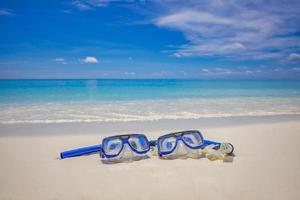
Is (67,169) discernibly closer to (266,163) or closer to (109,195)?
(109,195)

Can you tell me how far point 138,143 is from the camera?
335 centimetres

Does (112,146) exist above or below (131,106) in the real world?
below

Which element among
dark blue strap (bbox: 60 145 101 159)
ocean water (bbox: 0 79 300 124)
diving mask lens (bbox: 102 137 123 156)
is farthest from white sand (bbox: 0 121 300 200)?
ocean water (bbox: 0 79 300 124)

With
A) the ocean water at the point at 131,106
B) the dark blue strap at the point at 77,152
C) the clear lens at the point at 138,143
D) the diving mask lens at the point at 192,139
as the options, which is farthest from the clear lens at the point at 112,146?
the ocean water at the point at 131,106

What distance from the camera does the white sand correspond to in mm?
2443

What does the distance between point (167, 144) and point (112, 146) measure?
2.33 ft

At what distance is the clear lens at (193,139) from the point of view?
3.43 m

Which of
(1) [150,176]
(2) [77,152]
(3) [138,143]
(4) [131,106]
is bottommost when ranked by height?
(1) [150,176]

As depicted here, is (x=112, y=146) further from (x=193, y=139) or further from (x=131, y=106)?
(x=131, y=106)

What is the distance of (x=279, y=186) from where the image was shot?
8.42ft

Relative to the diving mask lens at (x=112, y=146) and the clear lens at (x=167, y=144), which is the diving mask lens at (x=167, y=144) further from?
the diving mask lens at (x=112, y=146)

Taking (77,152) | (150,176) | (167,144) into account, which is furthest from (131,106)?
(150,176)

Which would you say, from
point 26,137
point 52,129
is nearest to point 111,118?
point 52,129

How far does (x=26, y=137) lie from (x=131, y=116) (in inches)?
123
